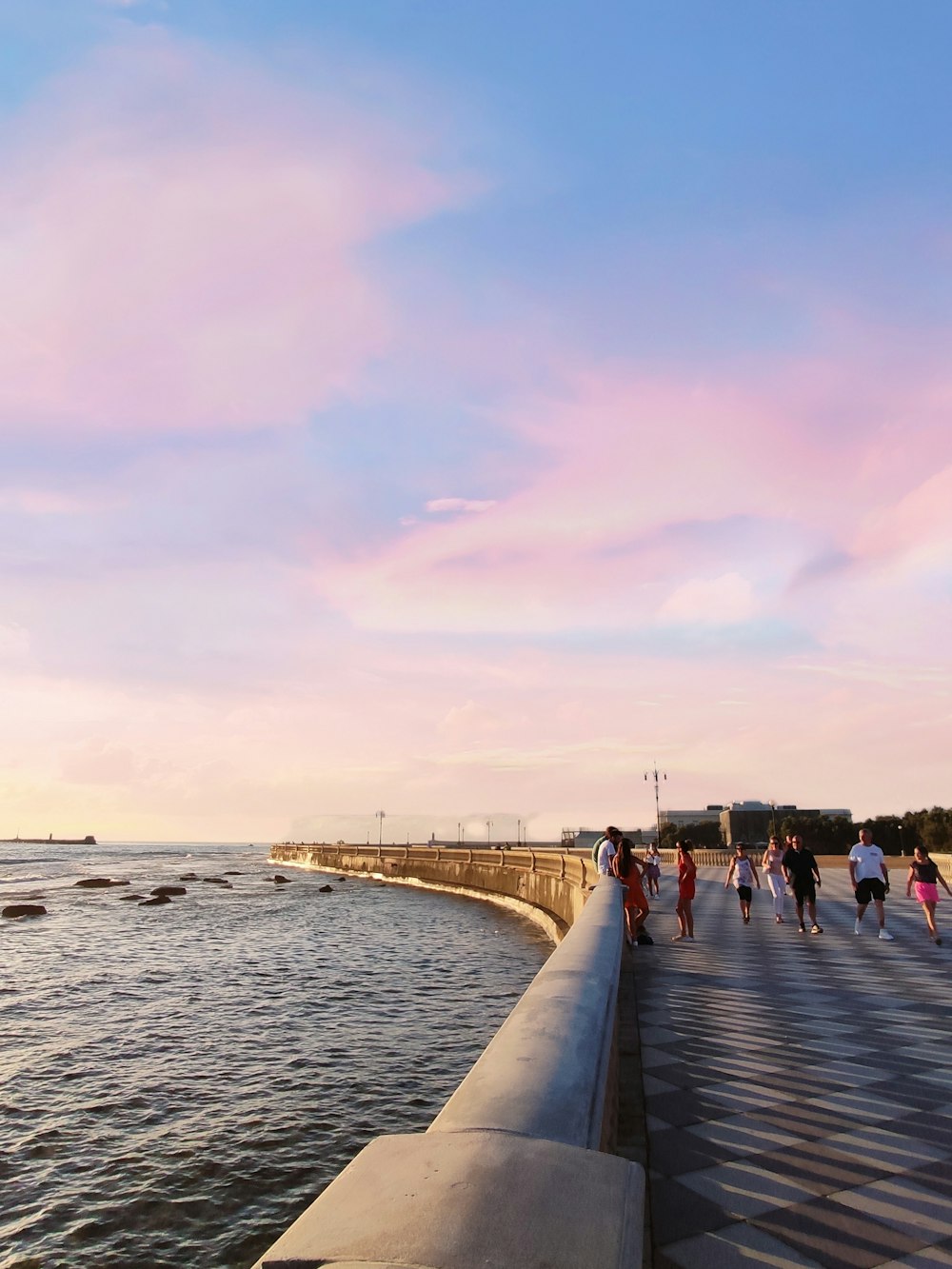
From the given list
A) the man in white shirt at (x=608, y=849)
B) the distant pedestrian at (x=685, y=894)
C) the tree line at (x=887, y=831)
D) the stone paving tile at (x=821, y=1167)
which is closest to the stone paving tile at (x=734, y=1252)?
the stone paving tile at (x=821, y=1167)

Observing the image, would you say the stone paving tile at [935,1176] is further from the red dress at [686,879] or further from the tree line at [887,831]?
the tree line at [887,831]

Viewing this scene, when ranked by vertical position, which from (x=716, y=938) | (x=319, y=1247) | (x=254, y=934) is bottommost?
(x=254, y=934)

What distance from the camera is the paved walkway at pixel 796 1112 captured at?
11.8ft

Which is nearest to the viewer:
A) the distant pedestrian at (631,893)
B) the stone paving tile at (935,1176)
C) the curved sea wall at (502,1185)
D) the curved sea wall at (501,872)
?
the curved sea wall at (502,1185)

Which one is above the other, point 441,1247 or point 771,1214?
point 441,1247

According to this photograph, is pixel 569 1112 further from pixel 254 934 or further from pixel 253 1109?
pixel 254 934

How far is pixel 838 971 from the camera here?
33.0ft

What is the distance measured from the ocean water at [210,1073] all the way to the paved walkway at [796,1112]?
12.0 ft

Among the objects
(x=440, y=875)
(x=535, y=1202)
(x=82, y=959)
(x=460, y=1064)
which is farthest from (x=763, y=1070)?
(x=440, y=875)

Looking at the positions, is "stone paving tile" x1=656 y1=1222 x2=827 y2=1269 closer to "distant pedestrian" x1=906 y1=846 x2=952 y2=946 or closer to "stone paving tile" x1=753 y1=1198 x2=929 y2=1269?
"stone paving tile" x1=753 y1=1198 x2=929 y2=1269

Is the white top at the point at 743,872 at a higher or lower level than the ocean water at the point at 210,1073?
higher

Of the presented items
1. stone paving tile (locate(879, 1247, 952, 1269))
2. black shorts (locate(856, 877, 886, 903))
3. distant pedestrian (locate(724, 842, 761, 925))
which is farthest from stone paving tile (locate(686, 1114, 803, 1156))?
distant pedestrian (locate(724, 842, 761, 925))

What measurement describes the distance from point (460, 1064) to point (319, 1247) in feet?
33.5

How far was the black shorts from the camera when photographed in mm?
13078
